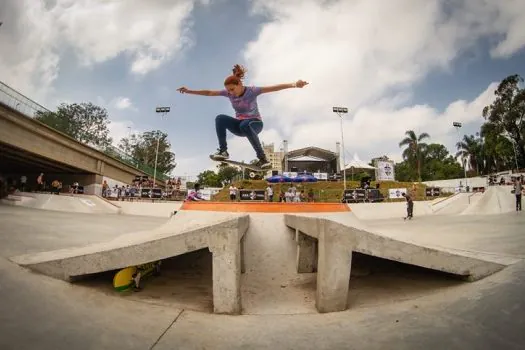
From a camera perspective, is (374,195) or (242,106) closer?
(242,106)

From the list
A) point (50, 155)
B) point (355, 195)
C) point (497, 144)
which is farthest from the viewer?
point (497, 144)

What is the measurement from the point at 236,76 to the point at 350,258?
19.1 ft

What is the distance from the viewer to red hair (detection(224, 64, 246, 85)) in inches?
310

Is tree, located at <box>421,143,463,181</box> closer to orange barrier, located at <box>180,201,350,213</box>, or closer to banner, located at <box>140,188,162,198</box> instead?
banner, located at <box>140,188,162,198</box>

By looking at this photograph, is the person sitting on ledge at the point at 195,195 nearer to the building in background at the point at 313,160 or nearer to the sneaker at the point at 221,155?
the sneaker at the point at 221,155

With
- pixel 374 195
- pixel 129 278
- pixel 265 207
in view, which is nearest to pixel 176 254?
pixel 129 278

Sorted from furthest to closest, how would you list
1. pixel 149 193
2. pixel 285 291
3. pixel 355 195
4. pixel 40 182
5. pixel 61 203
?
pixel 149 193
pixel 40 182
pixel 355 195
pixel 61 203
pixel 285 291

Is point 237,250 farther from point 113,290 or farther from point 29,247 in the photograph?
point 29,247

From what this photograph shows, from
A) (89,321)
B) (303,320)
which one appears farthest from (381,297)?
(89,321)

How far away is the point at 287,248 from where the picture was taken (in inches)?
275

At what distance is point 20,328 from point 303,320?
3160mm

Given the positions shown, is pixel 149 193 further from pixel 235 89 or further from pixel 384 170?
pixel 384 170

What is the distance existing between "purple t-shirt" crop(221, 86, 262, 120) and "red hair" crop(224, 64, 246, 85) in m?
0.32

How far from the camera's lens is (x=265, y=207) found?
8008 mm
